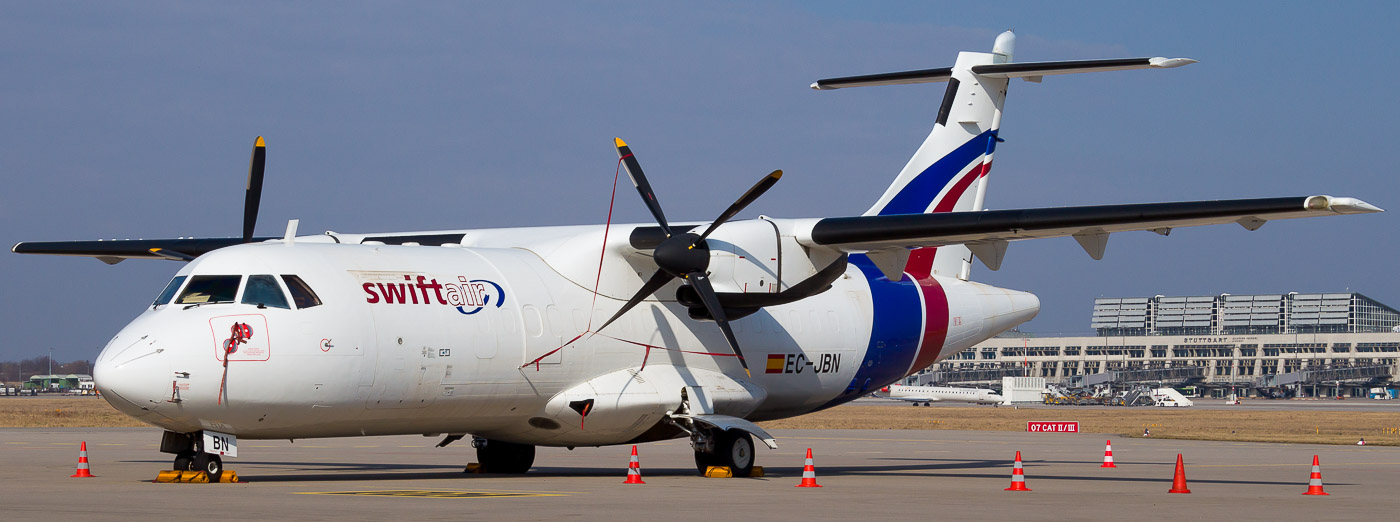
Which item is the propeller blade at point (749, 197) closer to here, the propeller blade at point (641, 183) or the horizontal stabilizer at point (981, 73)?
the propeller blade at point (641, 183)

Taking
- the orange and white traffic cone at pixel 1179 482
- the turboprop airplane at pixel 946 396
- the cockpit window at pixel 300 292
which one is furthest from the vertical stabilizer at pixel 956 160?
the turboprop airplane at pixel 946 396

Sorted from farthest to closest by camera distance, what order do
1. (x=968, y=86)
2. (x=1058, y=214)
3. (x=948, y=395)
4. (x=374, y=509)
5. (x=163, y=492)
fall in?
(x=948, y=395) < (x=968, y=86) < (x=1058, y=214) < (x=163, y=492) < (x=374, y=509)

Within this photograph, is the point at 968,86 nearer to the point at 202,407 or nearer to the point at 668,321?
the point at 668,321

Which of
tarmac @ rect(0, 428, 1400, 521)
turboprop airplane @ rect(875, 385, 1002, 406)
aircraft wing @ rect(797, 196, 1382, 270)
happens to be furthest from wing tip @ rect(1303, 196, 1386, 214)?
turboprop airplane @ rect(875, 385, 1002, 406)

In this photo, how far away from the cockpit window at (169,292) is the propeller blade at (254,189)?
2583 millimetres

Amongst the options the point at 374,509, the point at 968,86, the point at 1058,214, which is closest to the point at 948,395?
the point at 968,86

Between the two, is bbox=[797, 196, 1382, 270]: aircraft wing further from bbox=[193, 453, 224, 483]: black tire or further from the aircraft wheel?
bbox=[193, 453, 224, 483]: black tire

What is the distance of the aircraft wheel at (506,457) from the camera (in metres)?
19.7

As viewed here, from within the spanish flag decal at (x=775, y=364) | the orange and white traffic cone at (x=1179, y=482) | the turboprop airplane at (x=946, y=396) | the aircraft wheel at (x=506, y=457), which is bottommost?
the aircraft wheel at (x=506, y=457)

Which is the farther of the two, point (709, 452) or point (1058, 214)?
point (709, 452)

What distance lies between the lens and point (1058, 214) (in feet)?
56.6

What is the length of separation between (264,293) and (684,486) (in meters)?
5.10

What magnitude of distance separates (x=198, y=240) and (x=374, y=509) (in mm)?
11286

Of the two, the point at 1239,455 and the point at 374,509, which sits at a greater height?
the point at 1239,455
